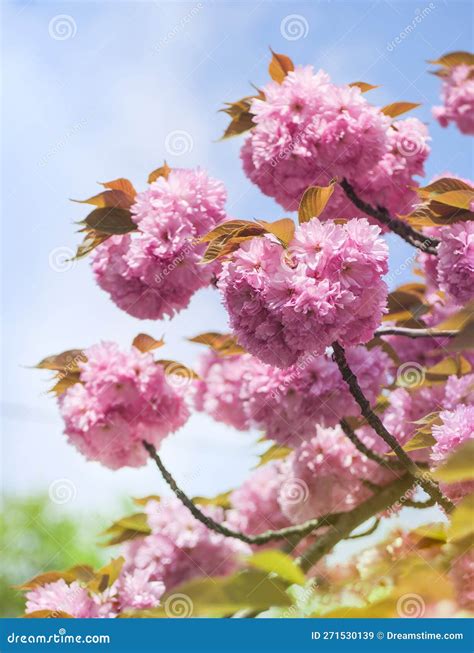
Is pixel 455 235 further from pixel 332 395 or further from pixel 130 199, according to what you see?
pixel 130 199

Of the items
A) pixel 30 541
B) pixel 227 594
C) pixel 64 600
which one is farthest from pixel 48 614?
pixel 30 541

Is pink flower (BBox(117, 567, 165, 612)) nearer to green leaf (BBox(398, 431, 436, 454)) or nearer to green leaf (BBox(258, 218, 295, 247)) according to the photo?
green leaf (BBox(398, 431, 436, 454))

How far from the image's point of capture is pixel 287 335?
1.15 m

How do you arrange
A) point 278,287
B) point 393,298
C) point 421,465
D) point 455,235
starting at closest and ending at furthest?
1. point 278,287
2. point 455,235
3. point 421,465
4. point 393,298

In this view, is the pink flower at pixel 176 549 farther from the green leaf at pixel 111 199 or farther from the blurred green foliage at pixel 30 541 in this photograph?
the blurred green foliage at pixel 30 541

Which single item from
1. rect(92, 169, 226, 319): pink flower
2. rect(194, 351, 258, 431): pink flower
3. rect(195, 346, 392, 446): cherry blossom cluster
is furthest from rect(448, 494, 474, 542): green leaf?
rect(194, 351, 258, 431): pink flower

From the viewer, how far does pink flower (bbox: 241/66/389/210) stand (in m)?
1.59

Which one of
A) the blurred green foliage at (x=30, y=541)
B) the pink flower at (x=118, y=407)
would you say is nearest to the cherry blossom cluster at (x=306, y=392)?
the pink flower at (x=118, y=407)

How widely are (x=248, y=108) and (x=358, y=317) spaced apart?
785 mm

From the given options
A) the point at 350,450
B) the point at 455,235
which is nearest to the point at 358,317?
the point at 455,235

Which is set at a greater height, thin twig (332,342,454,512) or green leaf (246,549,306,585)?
thin twig (332,342,454,512)

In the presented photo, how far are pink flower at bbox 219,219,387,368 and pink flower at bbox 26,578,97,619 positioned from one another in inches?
32.6

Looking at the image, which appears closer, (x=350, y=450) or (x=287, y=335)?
(x=287, y=335)

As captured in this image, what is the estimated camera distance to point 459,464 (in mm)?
353
